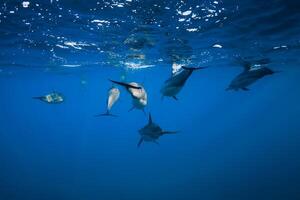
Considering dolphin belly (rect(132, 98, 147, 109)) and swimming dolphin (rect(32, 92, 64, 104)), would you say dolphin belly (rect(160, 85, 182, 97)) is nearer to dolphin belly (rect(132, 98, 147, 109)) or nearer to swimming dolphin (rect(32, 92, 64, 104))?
dolphin belly (rect(132, 98, 147, 109))

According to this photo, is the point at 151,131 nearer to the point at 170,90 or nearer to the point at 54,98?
the point at 170,90

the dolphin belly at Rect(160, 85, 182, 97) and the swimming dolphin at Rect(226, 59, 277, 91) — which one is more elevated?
the swimming dolphin at Rect(226, 59, 277, 91)

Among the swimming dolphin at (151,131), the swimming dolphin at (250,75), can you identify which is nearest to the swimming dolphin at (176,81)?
the swimming dolphin at (250,75)

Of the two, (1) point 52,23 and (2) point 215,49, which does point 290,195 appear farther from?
(1) point 52,23

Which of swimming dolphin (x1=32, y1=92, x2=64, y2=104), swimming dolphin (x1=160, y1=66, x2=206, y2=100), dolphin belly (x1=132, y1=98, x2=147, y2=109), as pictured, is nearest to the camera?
swimming dolphin (x1=160, y1=66, x2=206, y2=100)

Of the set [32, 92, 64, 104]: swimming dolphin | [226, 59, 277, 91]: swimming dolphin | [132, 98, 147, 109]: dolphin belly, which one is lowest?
[32, 92, 64, 104]: swimming dolphin

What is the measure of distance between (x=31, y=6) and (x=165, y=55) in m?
12.9

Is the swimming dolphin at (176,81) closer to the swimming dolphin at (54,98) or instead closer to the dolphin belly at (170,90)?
the dolphin belly at (170,90)

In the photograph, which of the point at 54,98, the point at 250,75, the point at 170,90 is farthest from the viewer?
the point at 54,98

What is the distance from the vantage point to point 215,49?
20.9 metres

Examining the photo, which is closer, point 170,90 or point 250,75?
point 170,90

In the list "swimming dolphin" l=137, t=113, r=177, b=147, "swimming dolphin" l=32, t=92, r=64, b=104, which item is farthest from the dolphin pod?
"swimming dolphin" l=32, t=92, r=64, b=104

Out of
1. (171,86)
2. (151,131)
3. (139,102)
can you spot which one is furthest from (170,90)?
(151,131)

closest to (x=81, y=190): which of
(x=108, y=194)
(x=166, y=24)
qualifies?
(x=108, y=194)
